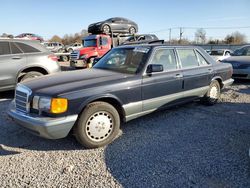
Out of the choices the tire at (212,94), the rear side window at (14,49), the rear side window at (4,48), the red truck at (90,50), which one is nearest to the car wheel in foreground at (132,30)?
the red truck at (90,50)

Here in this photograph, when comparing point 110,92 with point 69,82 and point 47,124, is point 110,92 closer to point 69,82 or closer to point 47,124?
point 69,82

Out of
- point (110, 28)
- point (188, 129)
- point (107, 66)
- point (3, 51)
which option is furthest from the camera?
point (110, 28)

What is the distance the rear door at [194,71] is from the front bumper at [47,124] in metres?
2.68

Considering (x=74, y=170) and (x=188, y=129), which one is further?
(x=188, y=129)

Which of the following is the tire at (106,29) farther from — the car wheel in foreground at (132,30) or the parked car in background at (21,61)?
the parked car in background at (21,61)

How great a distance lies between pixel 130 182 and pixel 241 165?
4.95 feet

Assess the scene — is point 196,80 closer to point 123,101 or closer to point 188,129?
point 188,129

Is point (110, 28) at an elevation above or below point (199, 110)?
above

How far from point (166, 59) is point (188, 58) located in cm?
77

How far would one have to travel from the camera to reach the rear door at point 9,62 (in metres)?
5.84

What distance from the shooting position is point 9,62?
5895 millimetres

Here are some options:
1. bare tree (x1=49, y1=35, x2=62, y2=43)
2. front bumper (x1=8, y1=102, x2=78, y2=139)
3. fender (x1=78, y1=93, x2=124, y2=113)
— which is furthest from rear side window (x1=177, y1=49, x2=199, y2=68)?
bare tree (x1=49, y1=35, x2=62, y2=43)

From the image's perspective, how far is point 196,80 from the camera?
4.96 m

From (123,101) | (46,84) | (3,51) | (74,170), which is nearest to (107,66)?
(123,101)
